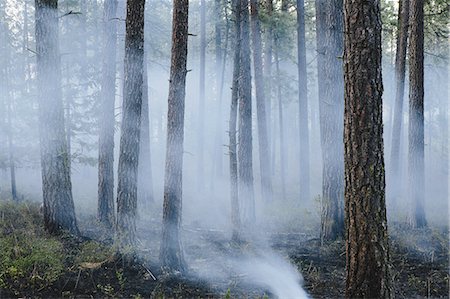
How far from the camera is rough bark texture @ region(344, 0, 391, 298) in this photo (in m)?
5.07

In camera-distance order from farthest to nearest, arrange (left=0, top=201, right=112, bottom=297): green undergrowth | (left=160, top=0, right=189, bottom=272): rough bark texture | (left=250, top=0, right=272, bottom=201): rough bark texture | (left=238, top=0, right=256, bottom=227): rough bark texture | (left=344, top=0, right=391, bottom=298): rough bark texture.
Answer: (left=250, top=0, right=272, bottom=201): rough bark texture → (left=238, top=0, right=256, bottom=227): rough bark texture → (left=160, top=0, right=189, bottom=272): rough bark texture → (left=0, top=201, right=112, bottom=297): green undergrowth → (left=344, top=0, right=391, bottom=298): rough bark texture

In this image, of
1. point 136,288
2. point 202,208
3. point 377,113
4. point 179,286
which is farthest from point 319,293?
point 202,208

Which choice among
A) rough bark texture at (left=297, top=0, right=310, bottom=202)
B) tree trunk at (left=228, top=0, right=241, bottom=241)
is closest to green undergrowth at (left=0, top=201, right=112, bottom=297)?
tree trunk at (left=228, top=0, right=241, bottom=241)

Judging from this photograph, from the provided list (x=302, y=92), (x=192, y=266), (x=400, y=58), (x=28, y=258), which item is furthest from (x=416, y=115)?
(x=28, y=258)

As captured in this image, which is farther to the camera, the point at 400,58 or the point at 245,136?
the point at 400,58

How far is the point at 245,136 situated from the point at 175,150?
6.24 m

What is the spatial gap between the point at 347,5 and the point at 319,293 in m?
5.47

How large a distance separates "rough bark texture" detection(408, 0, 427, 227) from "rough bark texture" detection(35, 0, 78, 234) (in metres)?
10.8

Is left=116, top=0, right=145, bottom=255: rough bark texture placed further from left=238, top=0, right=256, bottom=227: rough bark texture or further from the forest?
left=238, top=0, right=256, bottom=227: rough bark texture

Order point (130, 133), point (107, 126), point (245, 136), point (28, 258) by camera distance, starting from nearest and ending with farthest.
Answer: point (28, 258) → point (130, 133) → point (107, 126) → point (245, 136)

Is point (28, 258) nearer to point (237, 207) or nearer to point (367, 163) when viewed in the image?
point (237, 207)

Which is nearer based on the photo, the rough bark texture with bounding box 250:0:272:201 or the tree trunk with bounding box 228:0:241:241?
the tree trunk with bounding box 228:0:241:241

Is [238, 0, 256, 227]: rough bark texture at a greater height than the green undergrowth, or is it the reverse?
[238, 0, 256, 227]: rough bark texture

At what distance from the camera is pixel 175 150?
9.03 meters
